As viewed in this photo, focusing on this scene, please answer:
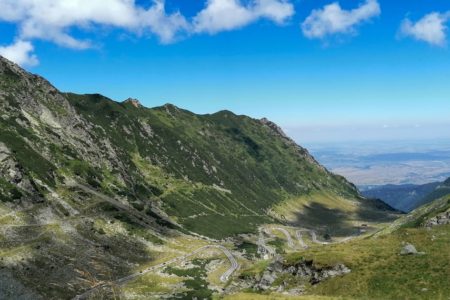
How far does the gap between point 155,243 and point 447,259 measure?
5413 inches

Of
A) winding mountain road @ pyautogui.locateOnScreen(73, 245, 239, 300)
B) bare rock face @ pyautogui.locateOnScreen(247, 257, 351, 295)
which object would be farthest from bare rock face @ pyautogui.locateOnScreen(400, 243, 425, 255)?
winding mountain road @ pyautogui.locateOnScreen(73, 245, 239, 300)

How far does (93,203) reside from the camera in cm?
18675

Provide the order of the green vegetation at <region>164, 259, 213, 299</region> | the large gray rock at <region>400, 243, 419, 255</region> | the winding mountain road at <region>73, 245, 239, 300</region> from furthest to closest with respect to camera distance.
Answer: the green vegetation at <region>164, 259, 213, 299</region>, the winding mountain road at <region>73, 245, 239, 300</region>, the large gray rock at <region>400, 243, 419, 255</region>

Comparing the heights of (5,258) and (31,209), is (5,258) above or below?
below

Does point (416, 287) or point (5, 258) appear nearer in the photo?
point (416, 287)

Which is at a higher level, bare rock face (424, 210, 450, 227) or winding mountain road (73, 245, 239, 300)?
bare rock face (424, 210, 450, 227)

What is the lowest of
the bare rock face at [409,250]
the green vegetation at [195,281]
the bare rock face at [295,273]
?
the green vegetation at [195,281]

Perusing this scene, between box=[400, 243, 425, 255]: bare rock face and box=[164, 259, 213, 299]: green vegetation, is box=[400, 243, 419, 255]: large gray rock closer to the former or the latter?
box=[400, 243, 425, 255]: bare rock face

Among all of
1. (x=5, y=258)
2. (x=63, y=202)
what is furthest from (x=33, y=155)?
(x=5, y=258)

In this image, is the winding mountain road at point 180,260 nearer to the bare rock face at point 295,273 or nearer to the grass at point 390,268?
the bare rock face at point 295,273

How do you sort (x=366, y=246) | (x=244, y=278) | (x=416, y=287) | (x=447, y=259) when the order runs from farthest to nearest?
(x=244, y=278), (x=366, y=246), (x=447, y=259), (x=416, y=287)

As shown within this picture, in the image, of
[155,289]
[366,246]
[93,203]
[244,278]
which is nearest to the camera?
[366,246]

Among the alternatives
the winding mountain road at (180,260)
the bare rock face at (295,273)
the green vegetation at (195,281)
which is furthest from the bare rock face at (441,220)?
the winding mountain road at (180,260)

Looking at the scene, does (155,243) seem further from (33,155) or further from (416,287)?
(416,287)
